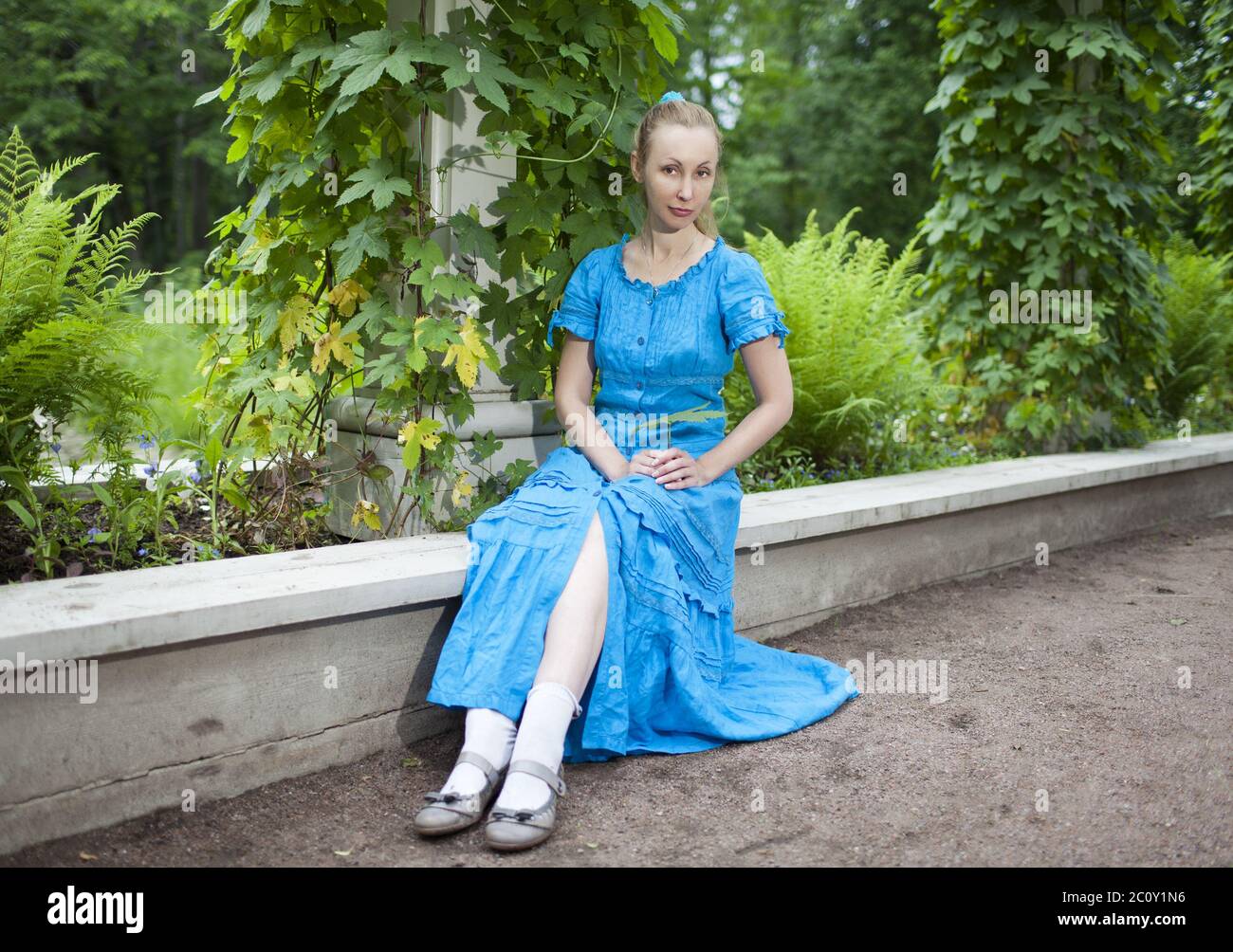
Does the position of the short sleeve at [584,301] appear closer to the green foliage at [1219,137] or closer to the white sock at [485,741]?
the white sock at [485,741]

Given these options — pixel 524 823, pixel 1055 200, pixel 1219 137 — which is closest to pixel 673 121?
pixel 524 823

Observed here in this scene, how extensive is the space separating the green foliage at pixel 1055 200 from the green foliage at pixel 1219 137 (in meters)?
3.29

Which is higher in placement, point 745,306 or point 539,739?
point 745,306

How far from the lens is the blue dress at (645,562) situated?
8.21ft

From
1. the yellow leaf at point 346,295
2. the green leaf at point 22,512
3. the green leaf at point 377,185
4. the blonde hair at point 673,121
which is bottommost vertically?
the green leaf at point 22,512

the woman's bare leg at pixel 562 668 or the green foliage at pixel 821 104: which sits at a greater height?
the green foliage at pixel 821 104

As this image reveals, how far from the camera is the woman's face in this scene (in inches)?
110

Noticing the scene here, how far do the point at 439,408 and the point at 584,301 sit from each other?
0.53 metres

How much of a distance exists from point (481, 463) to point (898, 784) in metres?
1.53

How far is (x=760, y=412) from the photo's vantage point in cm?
291
